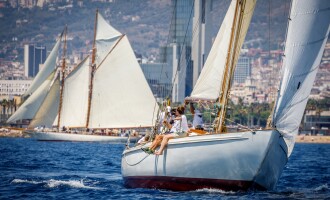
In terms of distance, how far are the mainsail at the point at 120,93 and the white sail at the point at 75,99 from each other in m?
5.66

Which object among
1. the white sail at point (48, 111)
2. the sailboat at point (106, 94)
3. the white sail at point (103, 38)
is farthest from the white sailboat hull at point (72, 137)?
the white sail at point (103, 38)

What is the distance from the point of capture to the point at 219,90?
3731cm

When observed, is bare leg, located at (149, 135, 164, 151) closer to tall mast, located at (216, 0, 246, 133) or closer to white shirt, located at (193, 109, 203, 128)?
white shirt, located at (193, 109, 203, 128)

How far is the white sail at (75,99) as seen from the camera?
12056cm

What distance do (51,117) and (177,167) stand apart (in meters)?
89.8

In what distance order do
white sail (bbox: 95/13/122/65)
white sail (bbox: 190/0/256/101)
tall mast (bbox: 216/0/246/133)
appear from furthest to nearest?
white sail (bbox: 95/13/122/65), white sail (bbox: 190/0/256/101), tall mast (bbox: 216/0/246/133)

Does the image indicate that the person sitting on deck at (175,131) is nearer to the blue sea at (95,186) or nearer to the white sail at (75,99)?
the blue sea at (95,186)

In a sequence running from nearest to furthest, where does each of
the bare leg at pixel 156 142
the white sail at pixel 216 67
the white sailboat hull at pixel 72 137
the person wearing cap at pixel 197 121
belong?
the bare leg at pixel 156 142, the person wearing cap at pixel 197 121, the white sail at pixel 216 67, the white sailboat hull at pixel 72 137

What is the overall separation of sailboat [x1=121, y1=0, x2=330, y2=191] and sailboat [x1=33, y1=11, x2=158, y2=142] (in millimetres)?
57037

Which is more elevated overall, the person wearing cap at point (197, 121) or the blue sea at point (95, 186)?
the person wearing cap at point (197, 121)

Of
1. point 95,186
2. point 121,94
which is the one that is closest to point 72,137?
point 121,94

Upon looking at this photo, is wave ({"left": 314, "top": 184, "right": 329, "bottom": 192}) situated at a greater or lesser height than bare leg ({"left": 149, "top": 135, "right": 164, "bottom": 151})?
lesser

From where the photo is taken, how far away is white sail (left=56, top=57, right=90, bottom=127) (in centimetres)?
12056

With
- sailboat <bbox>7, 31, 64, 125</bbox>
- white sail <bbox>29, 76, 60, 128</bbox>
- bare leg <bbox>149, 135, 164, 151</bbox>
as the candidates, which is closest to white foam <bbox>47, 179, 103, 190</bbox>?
bare leg <bbox>149, 135, 164, 151</bbox>
